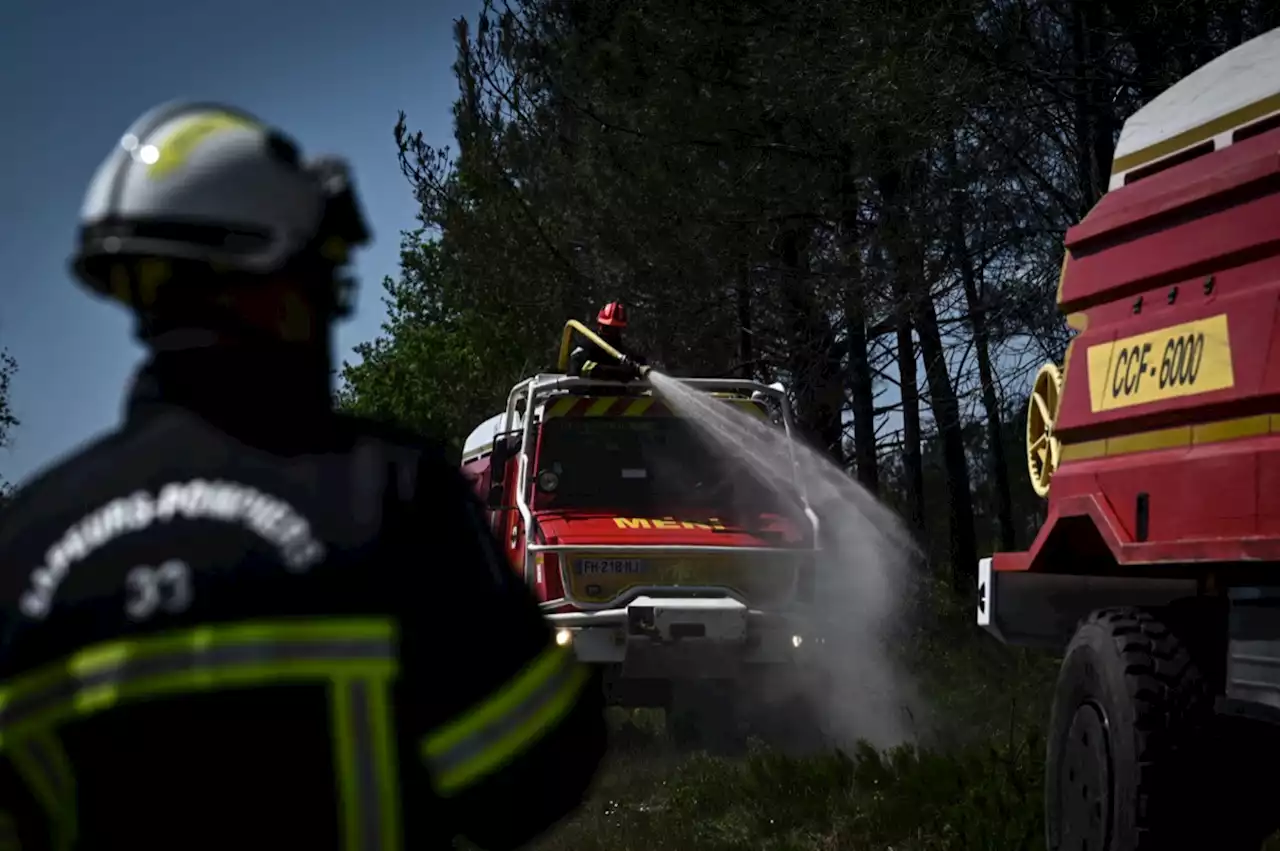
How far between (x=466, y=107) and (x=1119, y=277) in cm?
1778

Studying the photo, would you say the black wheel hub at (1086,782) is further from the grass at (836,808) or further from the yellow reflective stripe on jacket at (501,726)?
the yellow reflective stripe on jacket at (501,726)

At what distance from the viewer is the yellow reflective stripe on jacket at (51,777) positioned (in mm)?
2102

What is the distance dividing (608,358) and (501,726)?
1201 centimetres

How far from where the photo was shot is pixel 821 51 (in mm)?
14664

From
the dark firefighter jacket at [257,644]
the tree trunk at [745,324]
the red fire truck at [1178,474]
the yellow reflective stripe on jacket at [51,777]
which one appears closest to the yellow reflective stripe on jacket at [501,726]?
the dark firefighter jacket at [257,644]

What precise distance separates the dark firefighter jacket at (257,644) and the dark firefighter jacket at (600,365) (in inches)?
459

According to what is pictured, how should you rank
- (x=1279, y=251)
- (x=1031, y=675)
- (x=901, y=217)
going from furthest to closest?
(x=901, y=217) < (x=1031, y=675) < (x=1279, y=251)

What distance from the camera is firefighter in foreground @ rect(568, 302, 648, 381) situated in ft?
45.9

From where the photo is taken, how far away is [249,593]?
2090 mm

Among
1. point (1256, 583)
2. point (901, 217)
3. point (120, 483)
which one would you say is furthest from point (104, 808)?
point (901, 217)

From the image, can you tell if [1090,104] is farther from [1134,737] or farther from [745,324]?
[1134,737]

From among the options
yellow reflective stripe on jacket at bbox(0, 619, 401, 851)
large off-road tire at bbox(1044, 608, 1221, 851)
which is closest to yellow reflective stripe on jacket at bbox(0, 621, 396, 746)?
yellow reflective stripe on jacket at bbox(0, 619, 401, 851)

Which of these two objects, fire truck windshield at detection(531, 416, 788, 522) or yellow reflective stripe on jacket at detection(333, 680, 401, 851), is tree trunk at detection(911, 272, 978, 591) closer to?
fire truck windshield at detection(531, 416, 788, 522)

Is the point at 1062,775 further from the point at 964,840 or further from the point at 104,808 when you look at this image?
the point at 104,808
